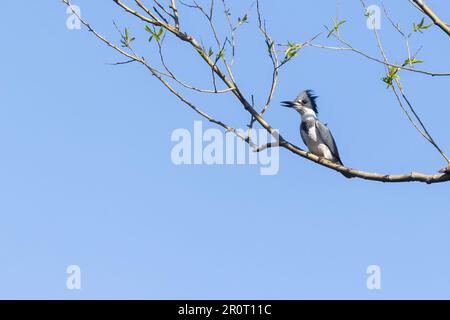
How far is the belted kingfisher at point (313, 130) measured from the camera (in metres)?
10.4

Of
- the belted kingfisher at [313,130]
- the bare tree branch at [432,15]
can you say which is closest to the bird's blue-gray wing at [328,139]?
the belted kingfisher at [313,130]

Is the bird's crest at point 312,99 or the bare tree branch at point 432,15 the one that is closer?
the bare tree branch at point 432,15

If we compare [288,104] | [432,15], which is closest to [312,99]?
[288,104]

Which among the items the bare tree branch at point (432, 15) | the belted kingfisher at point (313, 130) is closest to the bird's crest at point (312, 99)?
the belted kingfisher at point (313, 130)

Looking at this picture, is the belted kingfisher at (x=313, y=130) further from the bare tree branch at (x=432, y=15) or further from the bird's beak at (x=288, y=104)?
the bare tree branch at (x=432, y=15)

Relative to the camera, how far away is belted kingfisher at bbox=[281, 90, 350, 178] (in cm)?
1037

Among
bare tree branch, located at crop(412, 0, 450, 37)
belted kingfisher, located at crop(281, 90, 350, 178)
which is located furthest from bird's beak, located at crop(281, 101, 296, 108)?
bare tree branch, located at crop(412, 0, 450, 37)

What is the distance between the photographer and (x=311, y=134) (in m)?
10.5

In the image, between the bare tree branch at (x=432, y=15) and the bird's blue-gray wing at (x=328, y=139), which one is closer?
the bare tree branch at (x=432, y=15)

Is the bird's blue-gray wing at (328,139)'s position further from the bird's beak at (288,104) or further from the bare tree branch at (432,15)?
the bare tree branch at (432,15)

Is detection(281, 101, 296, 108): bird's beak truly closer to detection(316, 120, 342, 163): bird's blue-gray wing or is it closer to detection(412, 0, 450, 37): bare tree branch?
detection(316, 120, 342, 163): bird's blue-gray wing

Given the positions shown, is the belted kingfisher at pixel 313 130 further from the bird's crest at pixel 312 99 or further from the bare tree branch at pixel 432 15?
the bare tree branch at pixel 432 15

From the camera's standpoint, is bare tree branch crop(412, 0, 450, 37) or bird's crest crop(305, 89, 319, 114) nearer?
bare tree branch crop(412, 0, 450, 37)
